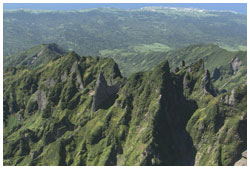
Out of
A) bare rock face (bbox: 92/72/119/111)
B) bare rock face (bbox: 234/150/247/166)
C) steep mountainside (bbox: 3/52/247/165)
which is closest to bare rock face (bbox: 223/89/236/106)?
steep mountainside (bbox: 3/52/247/165)

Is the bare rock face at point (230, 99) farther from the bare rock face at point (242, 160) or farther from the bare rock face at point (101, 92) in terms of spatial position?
the bare rock face at point (101, 92)

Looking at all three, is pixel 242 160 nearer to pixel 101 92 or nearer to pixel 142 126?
pixel 142 126

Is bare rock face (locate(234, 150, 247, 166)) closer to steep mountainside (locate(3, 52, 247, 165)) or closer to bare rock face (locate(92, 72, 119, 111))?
steep mountainside (locate(3, 52, 247, 165))

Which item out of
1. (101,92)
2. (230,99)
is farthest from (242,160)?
(101,92)

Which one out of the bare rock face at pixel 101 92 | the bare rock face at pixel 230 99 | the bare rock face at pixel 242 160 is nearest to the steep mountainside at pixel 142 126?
the bare rock face at pixel 230 99

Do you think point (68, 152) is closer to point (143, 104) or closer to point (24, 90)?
point (143, 104)

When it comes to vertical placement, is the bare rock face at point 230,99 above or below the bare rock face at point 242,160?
above
